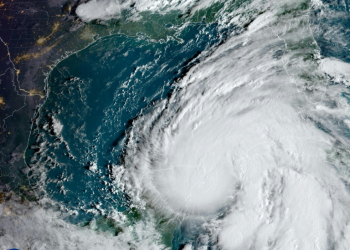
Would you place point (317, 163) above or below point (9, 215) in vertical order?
below

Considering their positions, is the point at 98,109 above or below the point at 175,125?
above

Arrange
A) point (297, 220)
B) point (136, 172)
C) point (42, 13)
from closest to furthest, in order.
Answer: point (297, 220) < point (136, 172) < point (42, 13)

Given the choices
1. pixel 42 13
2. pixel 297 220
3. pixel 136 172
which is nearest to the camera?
pixel 297 220

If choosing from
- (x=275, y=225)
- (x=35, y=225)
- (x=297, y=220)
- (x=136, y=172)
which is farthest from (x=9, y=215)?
(x=297, y=220)

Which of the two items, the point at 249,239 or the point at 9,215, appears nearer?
the point at 249,239

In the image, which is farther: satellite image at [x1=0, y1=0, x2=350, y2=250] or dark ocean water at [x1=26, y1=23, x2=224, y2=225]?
dark ocean water at [x1=26, y1=23, x2=224, y2=225]

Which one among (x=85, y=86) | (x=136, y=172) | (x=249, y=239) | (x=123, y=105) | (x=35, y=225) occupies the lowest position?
(x=249, y=239)

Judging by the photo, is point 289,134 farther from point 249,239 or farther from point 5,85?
point 5,85

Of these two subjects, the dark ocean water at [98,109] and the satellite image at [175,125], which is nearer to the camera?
the satellite image at [175,125]
